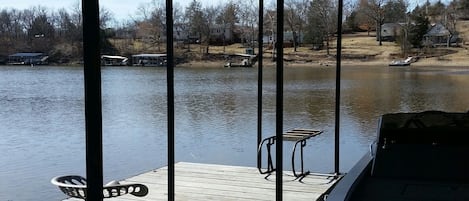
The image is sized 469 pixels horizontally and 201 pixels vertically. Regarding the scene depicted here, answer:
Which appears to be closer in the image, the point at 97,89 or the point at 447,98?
the point at 97,89

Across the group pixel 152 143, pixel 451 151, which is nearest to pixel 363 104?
pixel 152 143

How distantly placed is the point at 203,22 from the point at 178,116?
4116 millimetres

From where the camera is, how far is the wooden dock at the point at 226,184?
3768mm

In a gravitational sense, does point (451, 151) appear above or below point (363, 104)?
above

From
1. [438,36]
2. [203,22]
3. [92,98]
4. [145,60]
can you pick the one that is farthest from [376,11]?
[92,98]

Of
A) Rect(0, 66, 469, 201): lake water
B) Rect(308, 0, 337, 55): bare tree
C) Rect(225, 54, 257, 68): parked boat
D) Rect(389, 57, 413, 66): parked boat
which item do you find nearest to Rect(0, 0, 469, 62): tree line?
Rect(308, 0, 337, 55): bare tree

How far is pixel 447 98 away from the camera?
15.2m

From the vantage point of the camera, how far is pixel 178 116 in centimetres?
1277

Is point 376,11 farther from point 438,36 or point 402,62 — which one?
point 438,36

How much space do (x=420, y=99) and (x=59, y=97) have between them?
30.2ft

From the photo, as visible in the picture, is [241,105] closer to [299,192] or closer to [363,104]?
[363,104]

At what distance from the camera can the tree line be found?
3217 mm

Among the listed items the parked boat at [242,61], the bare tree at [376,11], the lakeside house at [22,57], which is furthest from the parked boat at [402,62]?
the lakeside house at [22,57]

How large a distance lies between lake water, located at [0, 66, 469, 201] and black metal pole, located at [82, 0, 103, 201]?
822 millimetres
